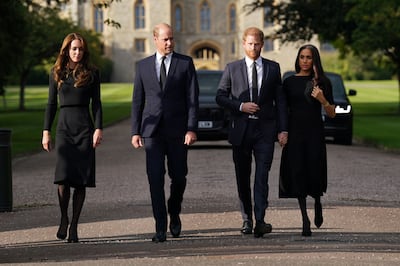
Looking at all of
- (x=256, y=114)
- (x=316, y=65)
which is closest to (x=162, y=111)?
(x=256, y=114)

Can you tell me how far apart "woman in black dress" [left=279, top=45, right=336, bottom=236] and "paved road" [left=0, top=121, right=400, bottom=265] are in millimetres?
424

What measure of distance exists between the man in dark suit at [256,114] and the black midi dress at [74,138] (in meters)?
1.29

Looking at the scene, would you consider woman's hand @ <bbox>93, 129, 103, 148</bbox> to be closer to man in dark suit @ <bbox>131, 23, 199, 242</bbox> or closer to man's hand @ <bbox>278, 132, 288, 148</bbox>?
man in dark suit @ <bbox>131, 23, 199, 242</bbox>

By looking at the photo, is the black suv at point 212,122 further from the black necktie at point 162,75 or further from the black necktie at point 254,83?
the black necktie at point 162,75

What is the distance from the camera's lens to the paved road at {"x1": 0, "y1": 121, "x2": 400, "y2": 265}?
9.56m

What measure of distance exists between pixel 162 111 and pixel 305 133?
4.72ft

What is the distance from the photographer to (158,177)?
35.9ft

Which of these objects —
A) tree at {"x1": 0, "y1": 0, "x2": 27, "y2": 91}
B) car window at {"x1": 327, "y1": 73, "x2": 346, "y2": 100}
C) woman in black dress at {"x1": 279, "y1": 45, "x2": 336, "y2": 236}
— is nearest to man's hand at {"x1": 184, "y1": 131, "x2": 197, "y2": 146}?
woman in black dress at {"x1": 279, "y1": 45, "x2": 336, "y2": 236}

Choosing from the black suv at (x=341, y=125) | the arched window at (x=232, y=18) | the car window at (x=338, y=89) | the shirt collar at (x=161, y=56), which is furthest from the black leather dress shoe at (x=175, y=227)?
the arched window at (x=232, y=18)

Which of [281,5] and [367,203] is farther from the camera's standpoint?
[281,5]

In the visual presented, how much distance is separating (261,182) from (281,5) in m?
41.7

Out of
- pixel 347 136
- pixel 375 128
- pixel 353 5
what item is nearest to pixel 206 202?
pixel 347 136

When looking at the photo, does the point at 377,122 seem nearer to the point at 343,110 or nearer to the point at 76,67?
the point at 343,110

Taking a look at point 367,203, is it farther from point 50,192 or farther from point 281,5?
point 281,5
